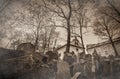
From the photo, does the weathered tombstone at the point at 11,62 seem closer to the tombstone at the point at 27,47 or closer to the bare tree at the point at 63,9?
the tombstone at the point at 27,47

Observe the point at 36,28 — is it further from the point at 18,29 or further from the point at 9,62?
the point at 9,62

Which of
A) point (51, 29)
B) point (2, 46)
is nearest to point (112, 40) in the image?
point (51, 29)

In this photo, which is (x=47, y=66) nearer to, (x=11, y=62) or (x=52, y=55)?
(x=52, y=55)

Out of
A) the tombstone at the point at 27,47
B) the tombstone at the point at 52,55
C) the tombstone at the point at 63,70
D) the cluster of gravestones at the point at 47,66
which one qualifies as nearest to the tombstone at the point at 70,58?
the cluster of gravestones at the point at 47,66

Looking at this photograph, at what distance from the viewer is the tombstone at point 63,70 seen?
519 cm

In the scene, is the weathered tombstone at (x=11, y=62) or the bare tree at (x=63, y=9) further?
the bare tree at (x=63, y=9)

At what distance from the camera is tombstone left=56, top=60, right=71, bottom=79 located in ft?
17.0

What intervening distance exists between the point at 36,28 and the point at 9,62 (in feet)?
4.70

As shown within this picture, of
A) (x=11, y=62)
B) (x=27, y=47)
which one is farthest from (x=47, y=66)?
(x=11, y=62)

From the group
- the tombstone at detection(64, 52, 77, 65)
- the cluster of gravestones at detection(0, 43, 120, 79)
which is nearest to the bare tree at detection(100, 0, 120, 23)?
the cluster of gravestones at detection(0, 43, 120, 79)

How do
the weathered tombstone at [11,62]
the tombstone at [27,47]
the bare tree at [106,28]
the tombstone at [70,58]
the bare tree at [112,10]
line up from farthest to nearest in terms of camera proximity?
the bare tree at [112,10], the bare tree at [106,28], the tombstone at [70,58], the tombstone at [27,47], the weathered tombstone at [11,62]

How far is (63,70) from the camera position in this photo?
17.6ft

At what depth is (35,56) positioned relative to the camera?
548 centimetres

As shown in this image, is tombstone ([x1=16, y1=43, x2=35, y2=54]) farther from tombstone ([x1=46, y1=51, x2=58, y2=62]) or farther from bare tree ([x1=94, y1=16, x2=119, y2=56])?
bare tree ([x1=94, y1=16, x2=119, y2=56])
